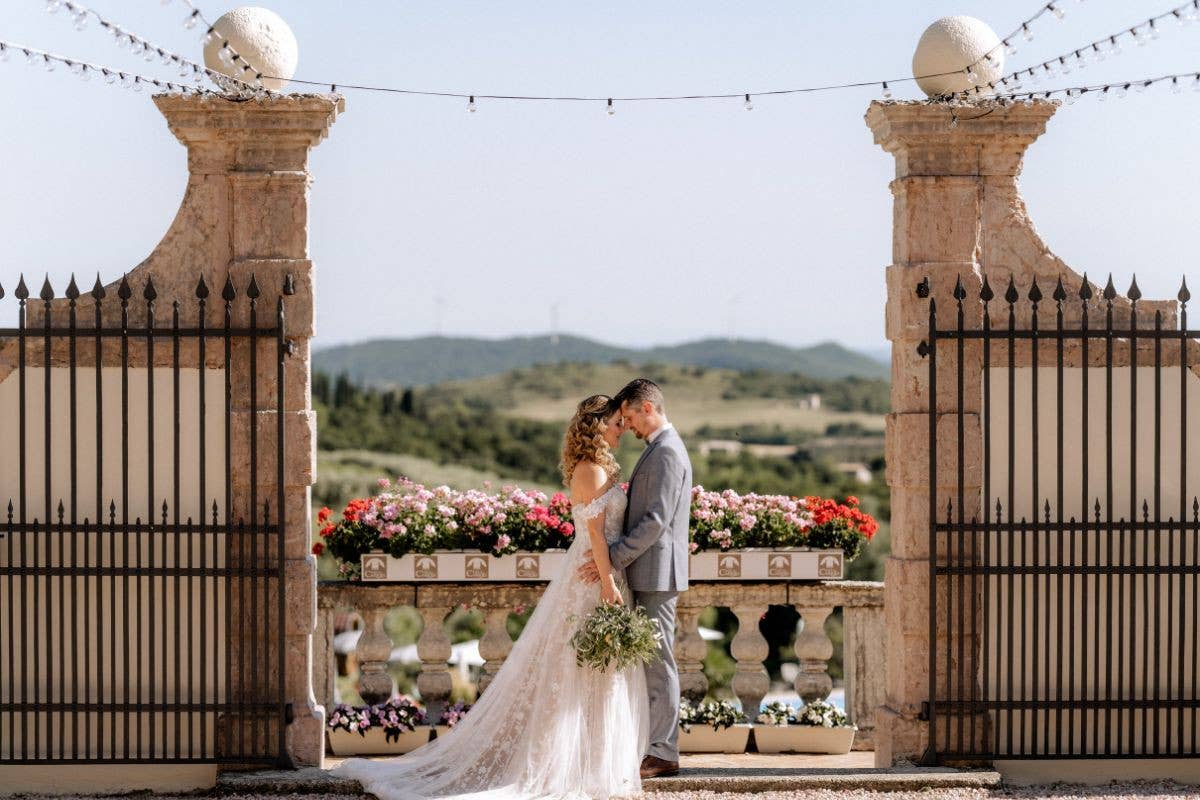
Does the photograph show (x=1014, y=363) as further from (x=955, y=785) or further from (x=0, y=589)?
(x=0, y=589)

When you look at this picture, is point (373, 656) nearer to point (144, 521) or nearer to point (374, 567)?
point (374, 567)

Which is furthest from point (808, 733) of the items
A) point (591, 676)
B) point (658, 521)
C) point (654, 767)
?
point (658, 521)

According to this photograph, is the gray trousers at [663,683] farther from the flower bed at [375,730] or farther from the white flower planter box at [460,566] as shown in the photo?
the flower bed at [375,730]

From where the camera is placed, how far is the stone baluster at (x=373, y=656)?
29.0ft

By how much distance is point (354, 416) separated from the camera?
179ft

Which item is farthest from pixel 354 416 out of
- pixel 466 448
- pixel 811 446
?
pixel 811 446

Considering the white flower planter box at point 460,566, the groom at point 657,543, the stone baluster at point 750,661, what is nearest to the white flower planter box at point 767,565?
the stone baluster at point 750,661

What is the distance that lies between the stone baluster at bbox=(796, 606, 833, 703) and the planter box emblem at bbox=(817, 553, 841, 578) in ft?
0.74

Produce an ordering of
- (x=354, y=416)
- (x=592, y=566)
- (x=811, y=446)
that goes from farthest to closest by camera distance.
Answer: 1. (x=811, y=446)
2. (x=354, y=416)
3. (x=592, y=566)

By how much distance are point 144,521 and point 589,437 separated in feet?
7.49

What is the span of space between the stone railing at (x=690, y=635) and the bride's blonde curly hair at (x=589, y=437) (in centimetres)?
177

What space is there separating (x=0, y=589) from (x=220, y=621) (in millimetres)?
1088

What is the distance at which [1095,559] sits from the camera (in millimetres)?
7695

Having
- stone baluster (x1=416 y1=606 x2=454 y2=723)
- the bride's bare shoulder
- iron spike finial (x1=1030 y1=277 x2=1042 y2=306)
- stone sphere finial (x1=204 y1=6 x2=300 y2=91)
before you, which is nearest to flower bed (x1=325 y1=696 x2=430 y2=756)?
stone baluster (x1=416 y1=606 x2=454 y2=723)
